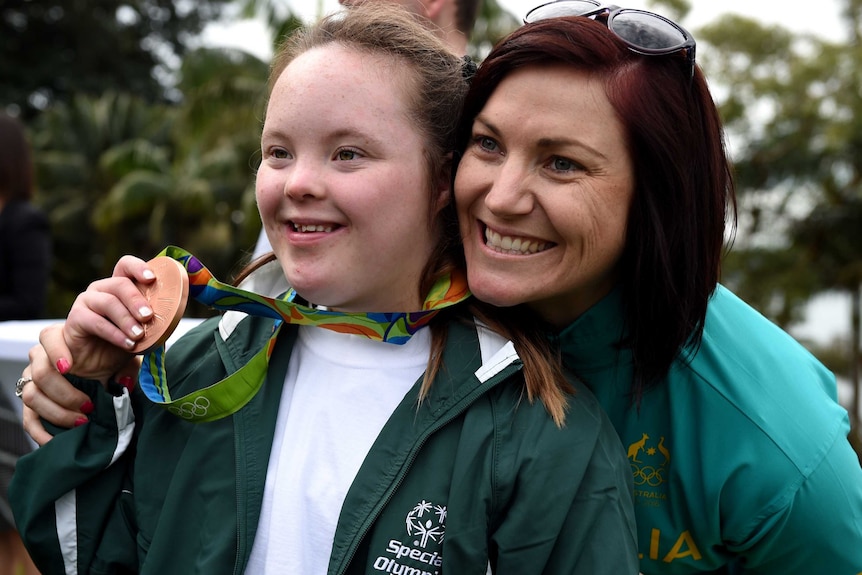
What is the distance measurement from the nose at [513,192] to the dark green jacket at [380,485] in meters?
0.29

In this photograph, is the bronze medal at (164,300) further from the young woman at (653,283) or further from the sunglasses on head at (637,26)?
the sunglasses on head at (637,26)

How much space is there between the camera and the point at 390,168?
1800mm

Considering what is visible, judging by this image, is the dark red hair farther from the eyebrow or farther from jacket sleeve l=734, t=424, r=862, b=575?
jacket sleeve l=734, t=424, r=862, b=575

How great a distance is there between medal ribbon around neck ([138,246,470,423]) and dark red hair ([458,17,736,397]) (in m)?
0.43

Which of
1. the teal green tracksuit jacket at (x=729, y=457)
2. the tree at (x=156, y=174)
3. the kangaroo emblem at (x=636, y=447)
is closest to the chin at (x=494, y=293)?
the teal green tracksuit jacket at (x=729, y=457)

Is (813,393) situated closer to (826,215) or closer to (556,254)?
(556,254)

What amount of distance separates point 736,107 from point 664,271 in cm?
1634

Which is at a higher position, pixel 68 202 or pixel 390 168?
pixel 68 202

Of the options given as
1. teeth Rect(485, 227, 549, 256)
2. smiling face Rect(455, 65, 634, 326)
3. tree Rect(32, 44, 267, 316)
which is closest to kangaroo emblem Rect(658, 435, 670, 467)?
smiling face Rect(455, 65, 634, 326)

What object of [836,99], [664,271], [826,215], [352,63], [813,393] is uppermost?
[836,99]

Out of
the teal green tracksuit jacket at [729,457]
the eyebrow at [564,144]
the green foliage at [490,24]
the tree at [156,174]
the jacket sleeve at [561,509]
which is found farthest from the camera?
the tree at [156,174]

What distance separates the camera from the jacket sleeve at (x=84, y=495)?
1819mm

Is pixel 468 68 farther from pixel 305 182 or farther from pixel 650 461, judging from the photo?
pixel 650 461

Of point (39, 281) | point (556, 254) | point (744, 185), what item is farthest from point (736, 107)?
point (556, 254)
